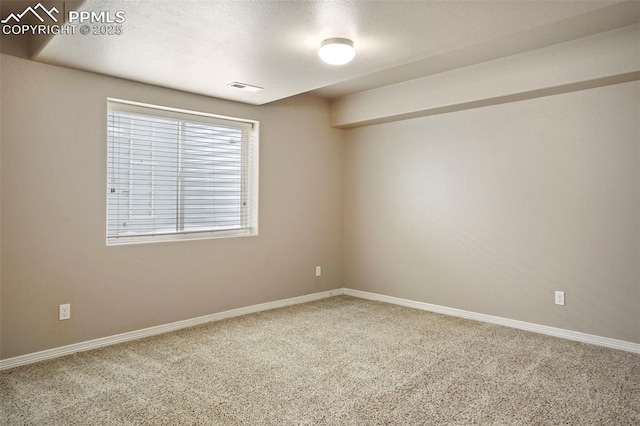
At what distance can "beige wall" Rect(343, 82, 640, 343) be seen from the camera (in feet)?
11.5

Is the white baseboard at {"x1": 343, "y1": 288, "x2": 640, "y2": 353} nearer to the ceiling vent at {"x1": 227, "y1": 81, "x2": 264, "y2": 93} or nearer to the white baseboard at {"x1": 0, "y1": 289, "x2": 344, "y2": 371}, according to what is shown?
the white baseboard at {"x1": 0, "y1": 289, "x2": 344, "y2": 371}

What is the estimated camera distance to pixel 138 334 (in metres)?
3.73

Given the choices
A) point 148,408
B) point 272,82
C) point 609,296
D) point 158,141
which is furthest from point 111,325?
point 609,296

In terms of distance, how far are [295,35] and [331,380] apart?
2.22 m

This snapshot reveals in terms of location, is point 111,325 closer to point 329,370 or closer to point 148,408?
point 148,408

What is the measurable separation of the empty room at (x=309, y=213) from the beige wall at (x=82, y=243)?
17 millimetres

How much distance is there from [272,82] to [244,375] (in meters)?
2.34

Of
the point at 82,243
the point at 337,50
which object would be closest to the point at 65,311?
the point at 82,243

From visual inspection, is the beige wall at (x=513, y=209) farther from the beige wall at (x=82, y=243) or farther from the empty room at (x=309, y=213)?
the beige wall at (x=82, y=243)

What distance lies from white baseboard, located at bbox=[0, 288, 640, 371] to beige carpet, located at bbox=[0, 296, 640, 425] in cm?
11

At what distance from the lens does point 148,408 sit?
246 cm

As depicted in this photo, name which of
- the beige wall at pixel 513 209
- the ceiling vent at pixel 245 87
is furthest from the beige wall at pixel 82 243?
the beige wall at pixel 513 209

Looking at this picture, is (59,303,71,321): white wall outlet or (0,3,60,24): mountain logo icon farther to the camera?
(59,303,71,321): white wall outlet

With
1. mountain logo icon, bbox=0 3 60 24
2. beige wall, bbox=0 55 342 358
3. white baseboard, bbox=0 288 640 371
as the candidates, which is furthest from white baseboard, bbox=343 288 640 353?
mountain logo icon, bbox=0 3 60 24
